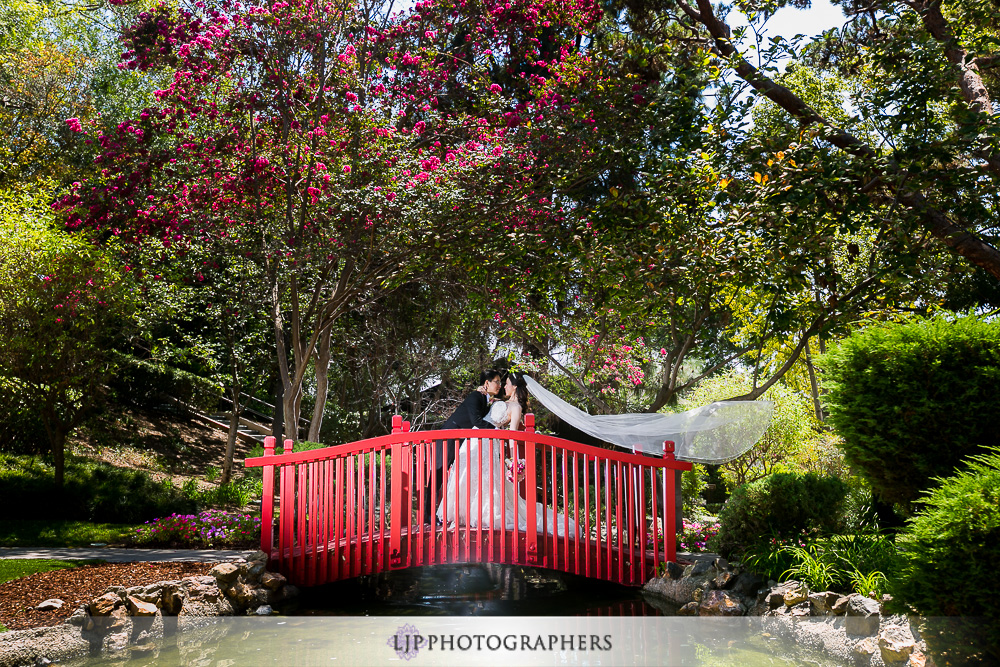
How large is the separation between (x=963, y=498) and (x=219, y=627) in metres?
5.25

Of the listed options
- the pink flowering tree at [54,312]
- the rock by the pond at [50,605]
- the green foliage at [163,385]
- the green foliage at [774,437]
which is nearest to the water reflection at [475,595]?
the rock by the pond at [50,605]

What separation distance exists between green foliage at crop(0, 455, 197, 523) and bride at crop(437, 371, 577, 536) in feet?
17.1

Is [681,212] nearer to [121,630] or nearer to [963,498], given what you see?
[963,498]

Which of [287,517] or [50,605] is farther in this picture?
[287,517]

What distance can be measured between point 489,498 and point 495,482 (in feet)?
1.27

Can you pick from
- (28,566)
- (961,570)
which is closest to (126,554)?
(28,566)

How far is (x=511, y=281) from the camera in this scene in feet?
30.5

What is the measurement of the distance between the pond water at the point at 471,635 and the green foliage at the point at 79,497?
14.8 ft

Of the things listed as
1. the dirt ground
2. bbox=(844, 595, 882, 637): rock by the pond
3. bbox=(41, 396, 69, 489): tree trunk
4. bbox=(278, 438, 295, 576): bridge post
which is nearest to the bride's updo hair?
bbox=(278, 438, 295, 576): bridge post

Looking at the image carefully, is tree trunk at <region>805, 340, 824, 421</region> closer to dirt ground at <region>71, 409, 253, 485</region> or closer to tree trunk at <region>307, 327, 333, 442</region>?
tree trunk at <region>307, 327, 333, 442</region>

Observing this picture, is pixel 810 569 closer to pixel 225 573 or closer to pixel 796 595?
pixel 796 595

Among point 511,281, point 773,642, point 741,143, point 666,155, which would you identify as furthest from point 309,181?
point 773,642

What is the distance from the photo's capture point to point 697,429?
22.4ft

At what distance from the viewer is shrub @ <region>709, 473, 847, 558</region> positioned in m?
5.88
